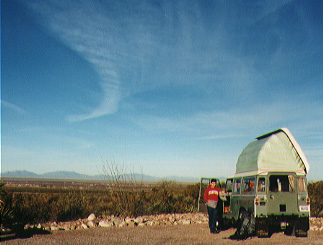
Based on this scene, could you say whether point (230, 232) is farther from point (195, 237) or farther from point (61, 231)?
point (61, 231)

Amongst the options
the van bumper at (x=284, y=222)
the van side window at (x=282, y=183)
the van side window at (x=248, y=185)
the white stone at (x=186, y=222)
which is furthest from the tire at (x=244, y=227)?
the white stone at (x=186, y=222)

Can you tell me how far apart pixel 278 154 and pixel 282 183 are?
1.16 metres

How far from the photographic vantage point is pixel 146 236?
10.6 meters

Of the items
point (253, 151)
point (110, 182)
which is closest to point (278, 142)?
point (253, 151)

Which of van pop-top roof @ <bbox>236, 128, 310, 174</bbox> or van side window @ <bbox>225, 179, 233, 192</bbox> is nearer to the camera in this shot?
van pop-top roof @ <bbox>236, 128, 310, 174</bbox>

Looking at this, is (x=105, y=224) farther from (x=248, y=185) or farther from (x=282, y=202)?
(x=282, y=202)

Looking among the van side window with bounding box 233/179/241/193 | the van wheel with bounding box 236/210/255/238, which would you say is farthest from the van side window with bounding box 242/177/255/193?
the van wheel with bounding box 236/210/255/238

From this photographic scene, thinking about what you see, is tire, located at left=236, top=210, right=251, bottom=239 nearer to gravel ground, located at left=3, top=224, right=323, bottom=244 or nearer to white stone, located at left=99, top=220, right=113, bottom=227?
gravel ground, located at left=3, top=224, right=323, bottom=244

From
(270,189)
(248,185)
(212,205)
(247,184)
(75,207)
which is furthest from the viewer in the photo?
(75,207)

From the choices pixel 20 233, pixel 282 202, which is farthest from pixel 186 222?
pixel 20 233

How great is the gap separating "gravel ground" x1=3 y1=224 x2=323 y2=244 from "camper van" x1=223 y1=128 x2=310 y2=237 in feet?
1.56

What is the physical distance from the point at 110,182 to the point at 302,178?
888 centimetres

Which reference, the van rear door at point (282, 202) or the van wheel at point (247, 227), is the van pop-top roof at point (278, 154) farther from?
the van wheel at point (247, 227)

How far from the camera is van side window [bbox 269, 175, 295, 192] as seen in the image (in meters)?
11.2
